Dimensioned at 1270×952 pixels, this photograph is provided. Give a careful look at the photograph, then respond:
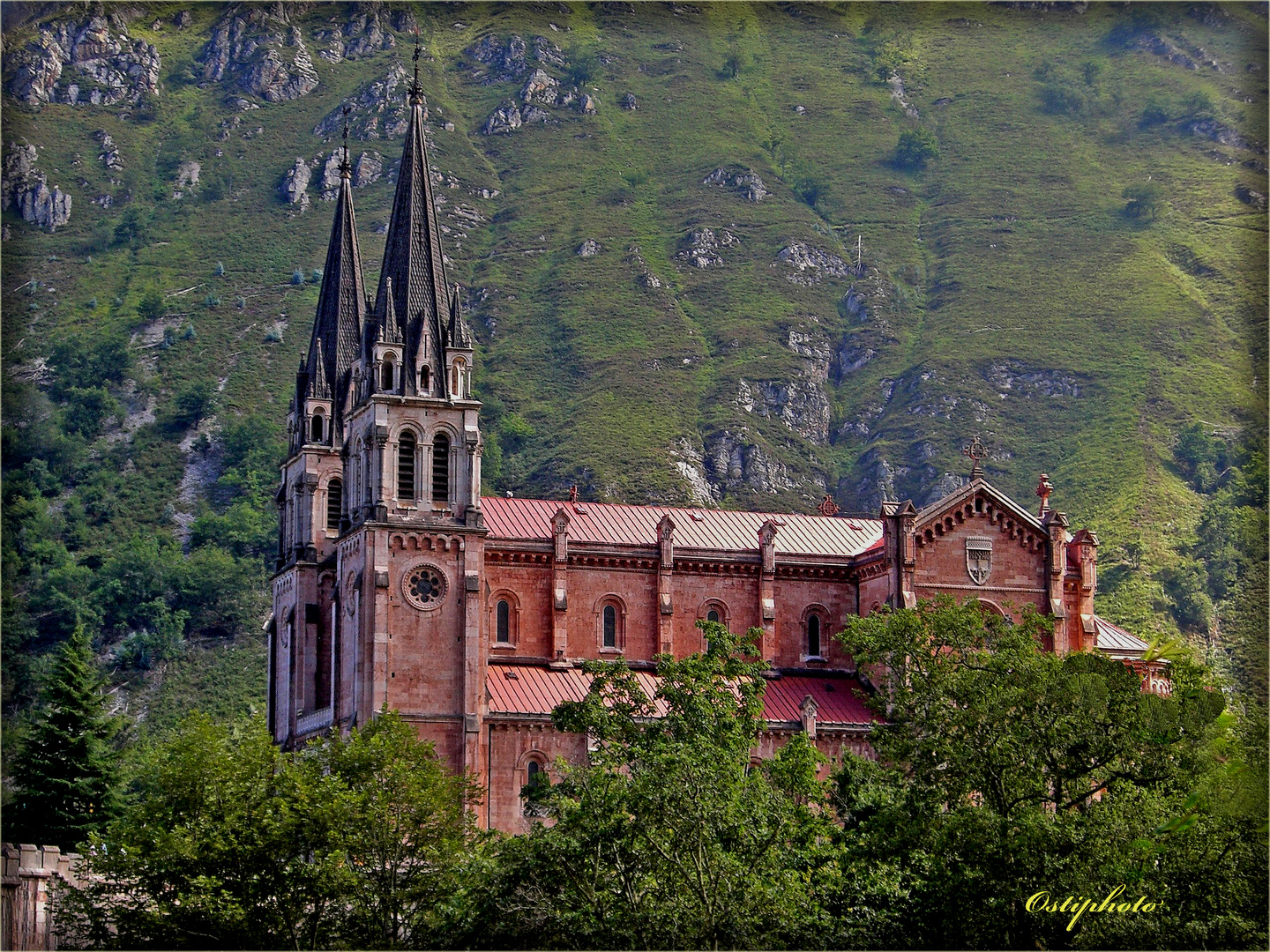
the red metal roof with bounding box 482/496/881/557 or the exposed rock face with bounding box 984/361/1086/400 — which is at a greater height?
the exposed rock face with bounding box 984/361/1086/400

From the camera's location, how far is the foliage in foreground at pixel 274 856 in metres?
64.8

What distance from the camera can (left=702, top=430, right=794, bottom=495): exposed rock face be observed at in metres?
180

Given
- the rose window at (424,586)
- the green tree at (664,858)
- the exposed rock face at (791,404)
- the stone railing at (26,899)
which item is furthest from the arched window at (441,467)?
the exposed rock face at (791,404)

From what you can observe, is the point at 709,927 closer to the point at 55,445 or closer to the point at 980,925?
the point at 980,925

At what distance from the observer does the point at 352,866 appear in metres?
67.2

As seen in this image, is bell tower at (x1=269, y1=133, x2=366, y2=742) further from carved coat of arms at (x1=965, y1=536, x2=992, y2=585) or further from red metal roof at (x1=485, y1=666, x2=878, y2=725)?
carved coat of arms at (x1=965, y1=536, x2=992, y2=585)

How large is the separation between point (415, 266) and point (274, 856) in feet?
98.3

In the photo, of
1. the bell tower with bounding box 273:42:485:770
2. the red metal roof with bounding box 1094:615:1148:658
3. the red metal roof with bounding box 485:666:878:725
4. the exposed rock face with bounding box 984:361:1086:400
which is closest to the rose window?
the bell tower with bounding box 273:42:485:770

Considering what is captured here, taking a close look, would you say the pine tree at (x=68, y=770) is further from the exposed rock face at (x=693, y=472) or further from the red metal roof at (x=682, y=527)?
the exposed rock face at (x=693, y=472)

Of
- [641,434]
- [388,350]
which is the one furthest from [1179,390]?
[388,350]

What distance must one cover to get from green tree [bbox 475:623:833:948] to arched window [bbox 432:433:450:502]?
21.5m

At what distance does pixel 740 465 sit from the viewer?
182 metres

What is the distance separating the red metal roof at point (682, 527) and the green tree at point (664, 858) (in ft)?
83.7

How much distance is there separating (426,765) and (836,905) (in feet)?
56.3
